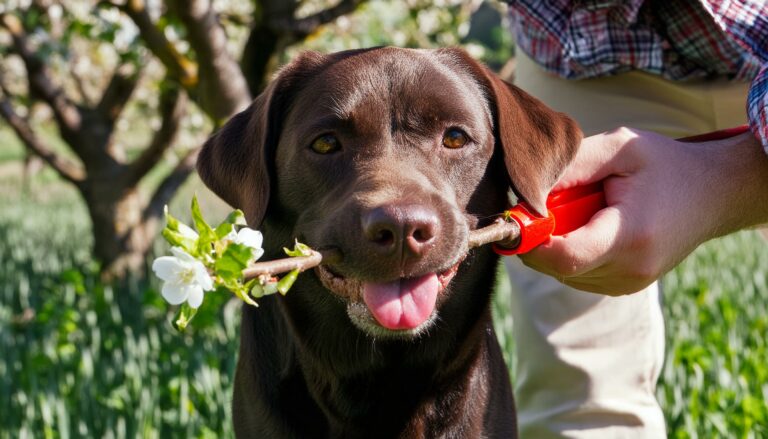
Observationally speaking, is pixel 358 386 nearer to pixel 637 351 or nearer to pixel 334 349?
pixel 334 349

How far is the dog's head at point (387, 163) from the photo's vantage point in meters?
1.97

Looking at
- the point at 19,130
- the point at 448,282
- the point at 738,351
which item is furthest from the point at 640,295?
the point at 19,130

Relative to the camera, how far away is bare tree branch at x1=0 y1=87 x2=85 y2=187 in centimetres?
651

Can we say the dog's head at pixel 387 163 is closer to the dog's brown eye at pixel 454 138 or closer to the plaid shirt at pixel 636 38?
the dog's brown eye at pixel 454 138

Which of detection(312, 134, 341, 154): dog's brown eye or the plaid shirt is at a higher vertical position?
detection(312, 134, 341, 154): dog's brown eye

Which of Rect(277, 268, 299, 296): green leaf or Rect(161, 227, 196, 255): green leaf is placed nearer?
Result: Rect(161, 227, 196, 255): green leaf

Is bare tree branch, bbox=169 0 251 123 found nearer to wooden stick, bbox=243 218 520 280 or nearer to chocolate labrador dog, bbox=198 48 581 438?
chocolate labrador dog, bbox=198 48 581 438

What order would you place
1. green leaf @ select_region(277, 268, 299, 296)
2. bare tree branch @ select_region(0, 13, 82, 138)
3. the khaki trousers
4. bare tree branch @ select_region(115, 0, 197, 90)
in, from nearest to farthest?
green leaf @ select_region(277, 268, 299, 296), the khaki trousers, bare tree branch @ select_region(115, 0, 197, 90), bare tree branch @ select_region(0, 13, 82, 138)

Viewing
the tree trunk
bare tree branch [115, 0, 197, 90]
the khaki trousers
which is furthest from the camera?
the tree trunk

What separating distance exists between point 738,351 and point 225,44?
2.75 metres

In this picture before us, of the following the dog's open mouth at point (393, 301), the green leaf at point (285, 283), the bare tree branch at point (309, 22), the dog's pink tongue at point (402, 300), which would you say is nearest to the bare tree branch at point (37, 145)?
the bare tree branch at point (309, 22)

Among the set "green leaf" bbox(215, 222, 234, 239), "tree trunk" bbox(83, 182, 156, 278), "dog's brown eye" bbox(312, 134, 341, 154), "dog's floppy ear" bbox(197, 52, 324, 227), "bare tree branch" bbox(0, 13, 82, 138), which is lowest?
"tree trunk" bbox(83, 182, 156, 278)

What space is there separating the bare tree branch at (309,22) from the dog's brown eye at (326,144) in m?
2.64

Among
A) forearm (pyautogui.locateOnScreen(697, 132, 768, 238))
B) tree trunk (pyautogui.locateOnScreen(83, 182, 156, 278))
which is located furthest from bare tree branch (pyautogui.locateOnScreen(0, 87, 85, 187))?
forearm (pyautogui.locateOnScreen(697, 132, 768, 238))
